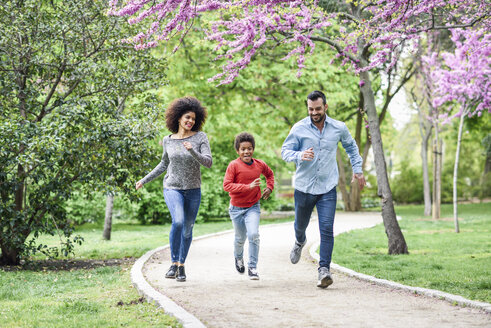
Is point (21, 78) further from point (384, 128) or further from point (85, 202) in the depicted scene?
point (384, 128)

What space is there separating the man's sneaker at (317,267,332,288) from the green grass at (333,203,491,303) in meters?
1.11

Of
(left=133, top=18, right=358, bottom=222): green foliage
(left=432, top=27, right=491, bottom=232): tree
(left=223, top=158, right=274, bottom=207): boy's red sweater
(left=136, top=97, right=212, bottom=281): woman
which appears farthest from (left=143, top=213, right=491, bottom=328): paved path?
(left=133, top=18, right=358, bottom=222): green foliage

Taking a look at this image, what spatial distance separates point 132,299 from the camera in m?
6.34

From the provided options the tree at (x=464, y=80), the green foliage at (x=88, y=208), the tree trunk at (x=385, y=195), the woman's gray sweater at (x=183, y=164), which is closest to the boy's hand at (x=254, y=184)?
the woman's gray sweater at (x=183, y=164)

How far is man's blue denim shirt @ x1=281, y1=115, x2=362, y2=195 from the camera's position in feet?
22.1

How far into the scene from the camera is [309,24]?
9.08 meters

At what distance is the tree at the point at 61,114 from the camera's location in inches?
371

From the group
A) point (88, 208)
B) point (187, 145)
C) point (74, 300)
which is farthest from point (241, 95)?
point (74, 300)

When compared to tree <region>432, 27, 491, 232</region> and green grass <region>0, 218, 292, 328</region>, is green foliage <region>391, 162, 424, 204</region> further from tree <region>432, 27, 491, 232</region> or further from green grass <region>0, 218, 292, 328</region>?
green grass <region>0, 218, 292, 328</region>

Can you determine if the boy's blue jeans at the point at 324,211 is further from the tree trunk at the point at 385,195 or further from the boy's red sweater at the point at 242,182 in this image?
the tree trunk at the point at 385,195

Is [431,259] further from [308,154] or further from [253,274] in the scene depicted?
[308,154]

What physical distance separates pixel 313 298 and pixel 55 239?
39.6 feet

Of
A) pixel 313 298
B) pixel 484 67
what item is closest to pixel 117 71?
pixel 313 298

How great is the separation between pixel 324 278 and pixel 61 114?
522cm
